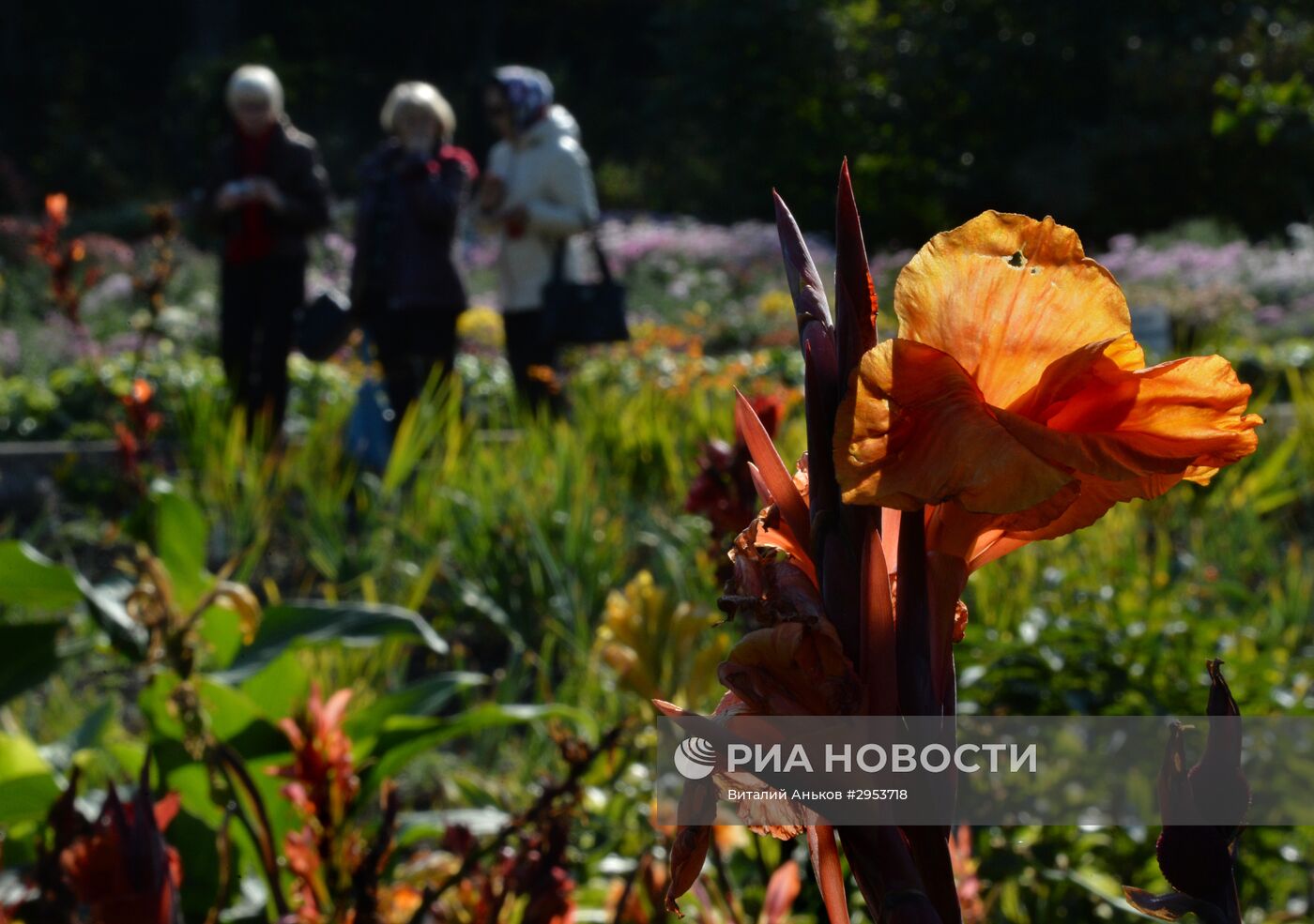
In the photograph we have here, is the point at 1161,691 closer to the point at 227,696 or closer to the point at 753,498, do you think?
the point at 753,498

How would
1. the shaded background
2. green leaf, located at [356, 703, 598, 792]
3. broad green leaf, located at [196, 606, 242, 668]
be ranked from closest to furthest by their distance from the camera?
green leaf, located at [356, 703, 598, 792] → broad green leaf, located at [196, 606, 242, 668] → the shaded background

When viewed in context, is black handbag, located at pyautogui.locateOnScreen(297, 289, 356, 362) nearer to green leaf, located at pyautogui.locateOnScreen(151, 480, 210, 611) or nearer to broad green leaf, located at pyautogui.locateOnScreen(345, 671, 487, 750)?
green leaf, located at pyautogui.locateOnScreen(151, 480, 210, 611)

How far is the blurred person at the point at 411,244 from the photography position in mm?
5137

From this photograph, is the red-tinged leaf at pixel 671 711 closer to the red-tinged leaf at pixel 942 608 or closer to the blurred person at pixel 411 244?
the red-tinged leaf at pixel 942 608

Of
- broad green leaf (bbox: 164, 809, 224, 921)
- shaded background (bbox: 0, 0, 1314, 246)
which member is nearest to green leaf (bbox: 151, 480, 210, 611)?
broad green leaf (bbox: 164, 809, 224, 921)

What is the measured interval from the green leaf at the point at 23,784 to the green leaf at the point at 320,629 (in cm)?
26

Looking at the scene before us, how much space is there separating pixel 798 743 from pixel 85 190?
20714 millimetres

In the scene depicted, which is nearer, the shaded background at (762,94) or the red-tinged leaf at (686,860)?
the red-tinged leaf at (686,860)

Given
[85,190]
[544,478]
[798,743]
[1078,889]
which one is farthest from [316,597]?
[85,190]

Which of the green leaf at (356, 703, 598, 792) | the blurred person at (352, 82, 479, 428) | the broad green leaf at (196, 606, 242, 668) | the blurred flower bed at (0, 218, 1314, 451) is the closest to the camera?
the green leaf at (356, 703, 598, 792)

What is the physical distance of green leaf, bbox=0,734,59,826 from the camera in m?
1.39

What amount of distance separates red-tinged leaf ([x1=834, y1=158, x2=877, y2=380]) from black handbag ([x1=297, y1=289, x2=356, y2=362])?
496 centimetres

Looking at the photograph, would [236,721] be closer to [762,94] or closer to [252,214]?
[252,214]

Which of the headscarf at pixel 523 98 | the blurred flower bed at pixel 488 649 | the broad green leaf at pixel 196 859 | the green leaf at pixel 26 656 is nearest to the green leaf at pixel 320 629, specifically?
the blurred flower bed at pixel 488 649
